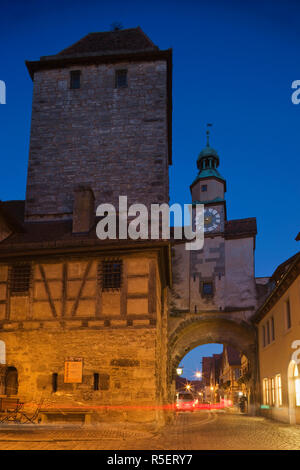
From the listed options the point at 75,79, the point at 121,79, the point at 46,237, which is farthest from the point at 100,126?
the point at 46,237

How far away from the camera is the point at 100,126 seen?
80.8ft

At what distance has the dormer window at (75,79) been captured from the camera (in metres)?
25.5

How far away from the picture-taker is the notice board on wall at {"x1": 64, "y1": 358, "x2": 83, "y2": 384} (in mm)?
15305

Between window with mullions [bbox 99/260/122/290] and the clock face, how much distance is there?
14.8 metres

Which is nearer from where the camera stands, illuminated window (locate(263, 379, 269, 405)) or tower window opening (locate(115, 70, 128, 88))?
illuminated window (locate(263, 379, 269, 405))

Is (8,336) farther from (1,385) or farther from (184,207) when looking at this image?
(184,207)

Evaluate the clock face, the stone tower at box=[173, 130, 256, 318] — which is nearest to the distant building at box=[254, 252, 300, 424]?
the stone tower at box=[173, 130, 256, 318]

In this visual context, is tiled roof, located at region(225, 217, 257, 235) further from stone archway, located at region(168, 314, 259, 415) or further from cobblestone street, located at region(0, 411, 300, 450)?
cobblestone street, located at region(0, 411, 300, 450)

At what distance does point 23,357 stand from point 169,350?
45.1 feet

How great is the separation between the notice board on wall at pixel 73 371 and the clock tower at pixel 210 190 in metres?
16.4

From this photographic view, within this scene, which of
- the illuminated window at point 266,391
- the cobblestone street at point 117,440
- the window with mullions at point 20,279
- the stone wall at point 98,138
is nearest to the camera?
the cobblestone street at point 117,440

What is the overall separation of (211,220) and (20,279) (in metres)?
16.2

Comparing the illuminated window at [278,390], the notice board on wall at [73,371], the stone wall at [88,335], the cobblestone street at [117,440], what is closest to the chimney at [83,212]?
the stone wall at [88,335]

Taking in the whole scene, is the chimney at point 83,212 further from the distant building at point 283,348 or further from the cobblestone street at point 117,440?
the cobblestone street at point 117,440
